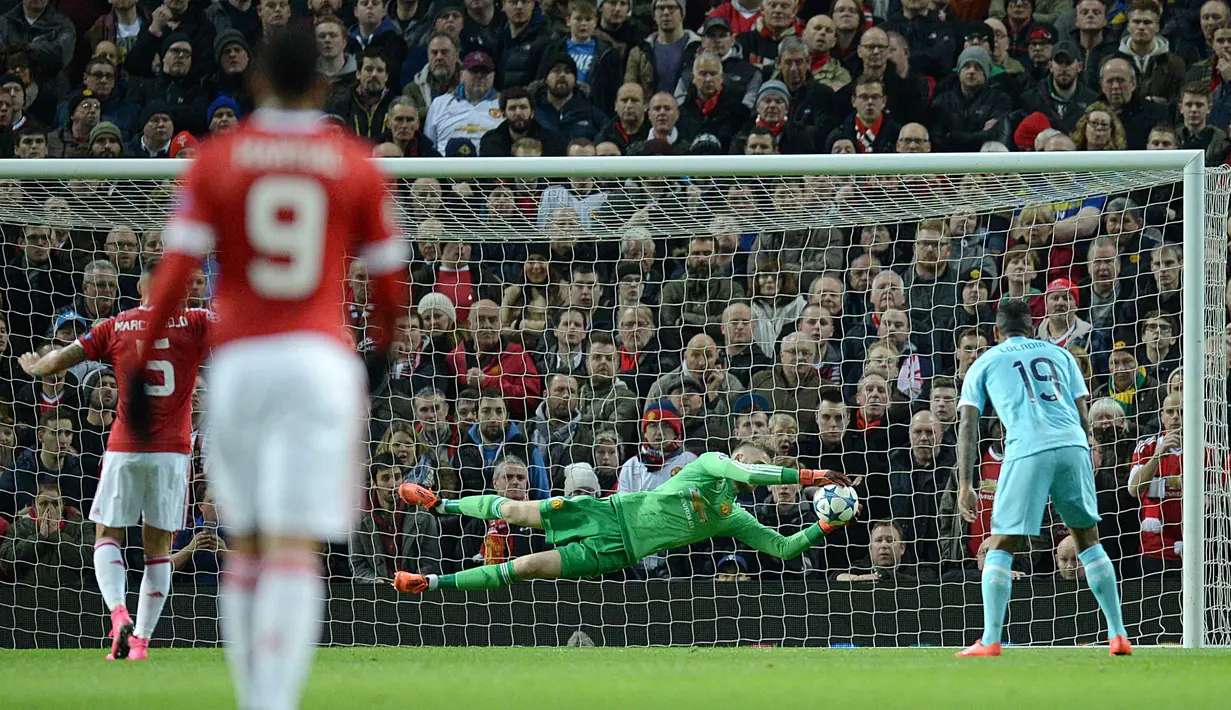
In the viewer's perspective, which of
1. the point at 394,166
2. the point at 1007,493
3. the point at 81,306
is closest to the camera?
the point at 1007,493

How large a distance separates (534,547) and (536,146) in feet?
9.29

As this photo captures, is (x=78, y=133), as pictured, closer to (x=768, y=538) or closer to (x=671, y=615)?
(x=671, y=615)

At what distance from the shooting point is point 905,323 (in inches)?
370

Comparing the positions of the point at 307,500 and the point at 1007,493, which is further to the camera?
the point at 1007,493

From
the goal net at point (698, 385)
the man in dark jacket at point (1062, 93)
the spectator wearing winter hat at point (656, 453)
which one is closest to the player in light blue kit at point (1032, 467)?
the goal net at point (698, 385)

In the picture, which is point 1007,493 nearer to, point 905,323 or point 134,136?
point 905,323

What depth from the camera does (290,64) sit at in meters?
3.71

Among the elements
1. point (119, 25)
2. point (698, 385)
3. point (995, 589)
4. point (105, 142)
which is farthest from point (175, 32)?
point (995, 589)

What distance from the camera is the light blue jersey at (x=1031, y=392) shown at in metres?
7.09

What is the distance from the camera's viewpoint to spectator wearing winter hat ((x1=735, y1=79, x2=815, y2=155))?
10453 mm

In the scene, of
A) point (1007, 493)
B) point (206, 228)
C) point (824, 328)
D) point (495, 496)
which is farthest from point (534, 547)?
point (206, 228)

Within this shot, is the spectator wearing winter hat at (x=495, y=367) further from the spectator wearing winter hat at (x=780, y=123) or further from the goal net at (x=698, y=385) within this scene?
the spectator wearing winter hat at (x=780, y=123)

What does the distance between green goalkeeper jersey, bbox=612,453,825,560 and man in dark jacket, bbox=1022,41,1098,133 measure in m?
3.88

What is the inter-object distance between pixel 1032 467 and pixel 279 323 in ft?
14.6
